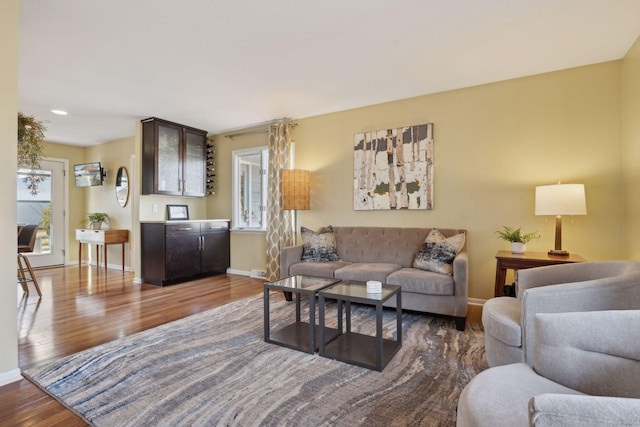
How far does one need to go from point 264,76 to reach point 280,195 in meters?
1.73

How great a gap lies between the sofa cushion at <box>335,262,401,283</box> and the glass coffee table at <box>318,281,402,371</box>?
0.53m

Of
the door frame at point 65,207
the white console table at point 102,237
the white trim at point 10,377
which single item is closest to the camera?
the white trim at point 10,377

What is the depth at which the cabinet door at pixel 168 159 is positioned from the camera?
4648 millimetres

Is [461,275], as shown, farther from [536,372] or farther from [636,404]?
[636,404]

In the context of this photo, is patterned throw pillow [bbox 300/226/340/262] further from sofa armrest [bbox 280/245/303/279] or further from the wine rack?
the wine rack

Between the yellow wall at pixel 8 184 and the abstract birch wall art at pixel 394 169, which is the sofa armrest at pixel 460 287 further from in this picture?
the yellow wall at pixel 8 184

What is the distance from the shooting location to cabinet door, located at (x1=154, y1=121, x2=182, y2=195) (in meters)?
4.65

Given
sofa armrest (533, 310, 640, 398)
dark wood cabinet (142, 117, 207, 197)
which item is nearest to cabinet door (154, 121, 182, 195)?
dark wood cabinet (142, 117, 207, 197)

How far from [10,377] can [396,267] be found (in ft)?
10.2

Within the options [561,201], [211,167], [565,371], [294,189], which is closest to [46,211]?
[211,167]

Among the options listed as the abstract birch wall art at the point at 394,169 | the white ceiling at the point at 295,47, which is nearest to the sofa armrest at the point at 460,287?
the abstract birch wall art at the point at 394,169

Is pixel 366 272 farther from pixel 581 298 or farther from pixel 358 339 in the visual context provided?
pixel 581 298

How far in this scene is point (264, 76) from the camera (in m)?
3.21

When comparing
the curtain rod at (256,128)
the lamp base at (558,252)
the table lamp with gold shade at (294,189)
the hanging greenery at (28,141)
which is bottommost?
the lamp base at (558,252)
